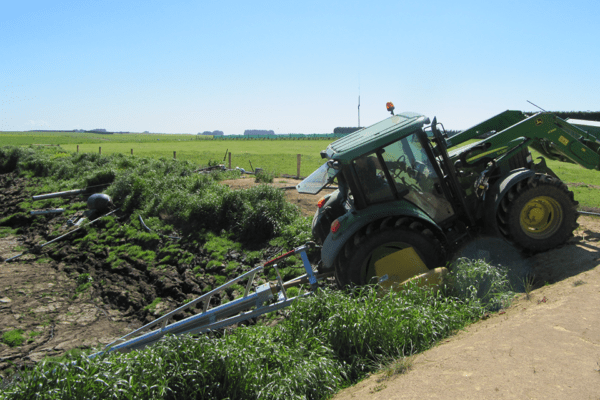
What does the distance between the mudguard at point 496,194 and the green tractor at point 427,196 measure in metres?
0.01

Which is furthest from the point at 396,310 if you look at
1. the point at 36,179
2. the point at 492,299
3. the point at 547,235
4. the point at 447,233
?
the point at 36,179

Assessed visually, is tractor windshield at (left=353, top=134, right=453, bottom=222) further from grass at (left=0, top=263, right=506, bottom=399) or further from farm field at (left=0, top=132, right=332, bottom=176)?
farm field at (left=0, top=132, right=332, bottom=176)

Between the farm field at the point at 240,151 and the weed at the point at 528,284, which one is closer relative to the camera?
the weed at the point at 528,284

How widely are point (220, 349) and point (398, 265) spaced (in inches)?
98.0

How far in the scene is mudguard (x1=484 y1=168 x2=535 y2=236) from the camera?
621cm

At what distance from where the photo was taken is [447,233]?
6.58 m

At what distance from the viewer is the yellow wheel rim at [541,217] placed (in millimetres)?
6398

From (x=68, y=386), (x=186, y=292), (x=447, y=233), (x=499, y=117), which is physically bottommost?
(x=186, y=292)

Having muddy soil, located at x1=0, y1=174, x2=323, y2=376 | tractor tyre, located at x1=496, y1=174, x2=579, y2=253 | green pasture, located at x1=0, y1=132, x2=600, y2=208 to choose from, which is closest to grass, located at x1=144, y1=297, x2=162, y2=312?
muddy soil, located at x1=0, y1=174, x2=323, y2=376

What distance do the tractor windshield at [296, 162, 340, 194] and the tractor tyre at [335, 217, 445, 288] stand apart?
2.75 ft

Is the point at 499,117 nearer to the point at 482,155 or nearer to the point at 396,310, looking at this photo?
the point at 482,155

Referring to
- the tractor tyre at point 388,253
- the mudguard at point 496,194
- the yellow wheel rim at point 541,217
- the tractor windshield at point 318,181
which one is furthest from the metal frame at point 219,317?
the yellow wheel rim at point 541,217

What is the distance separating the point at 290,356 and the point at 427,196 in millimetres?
3110

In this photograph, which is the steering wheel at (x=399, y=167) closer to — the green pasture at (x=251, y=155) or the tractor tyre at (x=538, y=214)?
the tractor tyre at (x=538, y=214)
